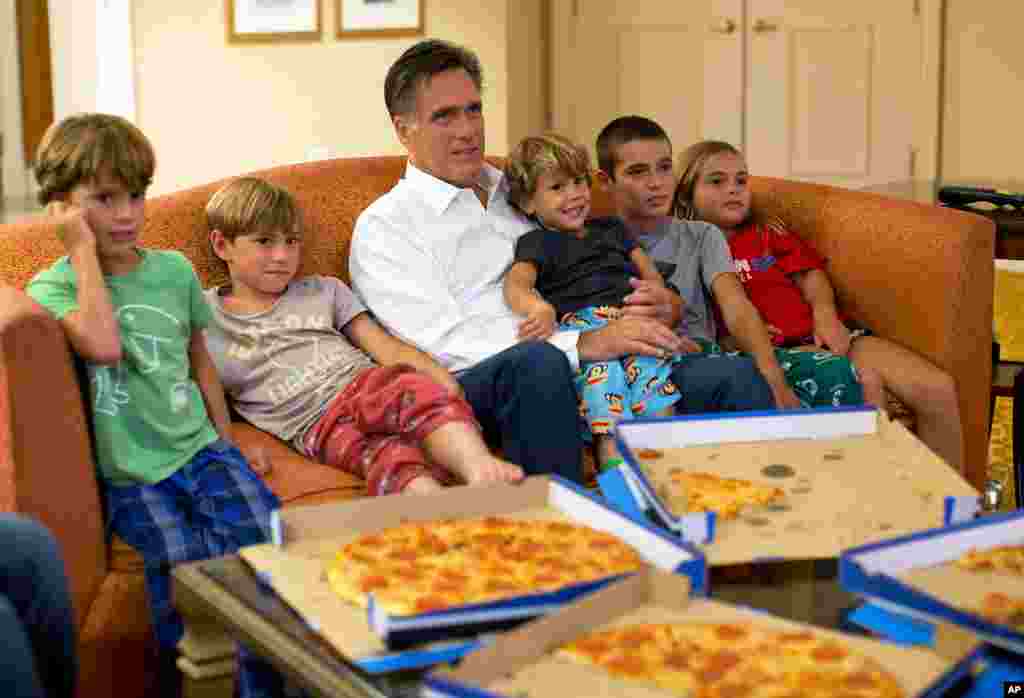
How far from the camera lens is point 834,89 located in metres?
5.57

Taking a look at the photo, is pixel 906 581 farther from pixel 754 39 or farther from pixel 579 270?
pixel 754 39

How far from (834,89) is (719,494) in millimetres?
4100

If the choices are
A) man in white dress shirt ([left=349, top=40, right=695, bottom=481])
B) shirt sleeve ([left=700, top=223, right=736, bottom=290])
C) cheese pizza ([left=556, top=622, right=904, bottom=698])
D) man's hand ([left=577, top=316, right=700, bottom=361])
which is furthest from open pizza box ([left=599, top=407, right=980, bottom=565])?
shirt sleeve ([left=700, top=223, right=736, bottom=290])

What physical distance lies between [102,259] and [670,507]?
1080 mm

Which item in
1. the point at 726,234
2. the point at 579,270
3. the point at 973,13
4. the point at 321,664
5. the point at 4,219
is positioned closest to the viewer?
the point at 321,664

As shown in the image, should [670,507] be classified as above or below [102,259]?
below

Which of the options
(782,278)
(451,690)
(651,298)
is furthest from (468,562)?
(782,278)

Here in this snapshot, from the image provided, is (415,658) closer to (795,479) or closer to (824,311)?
(795,479)

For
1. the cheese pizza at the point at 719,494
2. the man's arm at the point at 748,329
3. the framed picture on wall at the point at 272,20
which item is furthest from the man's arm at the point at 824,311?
the framed picture on wall at the point at 272,20

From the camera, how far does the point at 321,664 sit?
4.52 feet

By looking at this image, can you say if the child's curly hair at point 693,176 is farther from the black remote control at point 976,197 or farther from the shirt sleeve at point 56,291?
the shirt sleeve at point 56,291

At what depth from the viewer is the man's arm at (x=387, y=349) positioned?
2686 mm

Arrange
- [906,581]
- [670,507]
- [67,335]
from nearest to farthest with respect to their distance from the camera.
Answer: [906,581]
[670,507]
[67,335]

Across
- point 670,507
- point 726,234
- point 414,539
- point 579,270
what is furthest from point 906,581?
point 726,234
